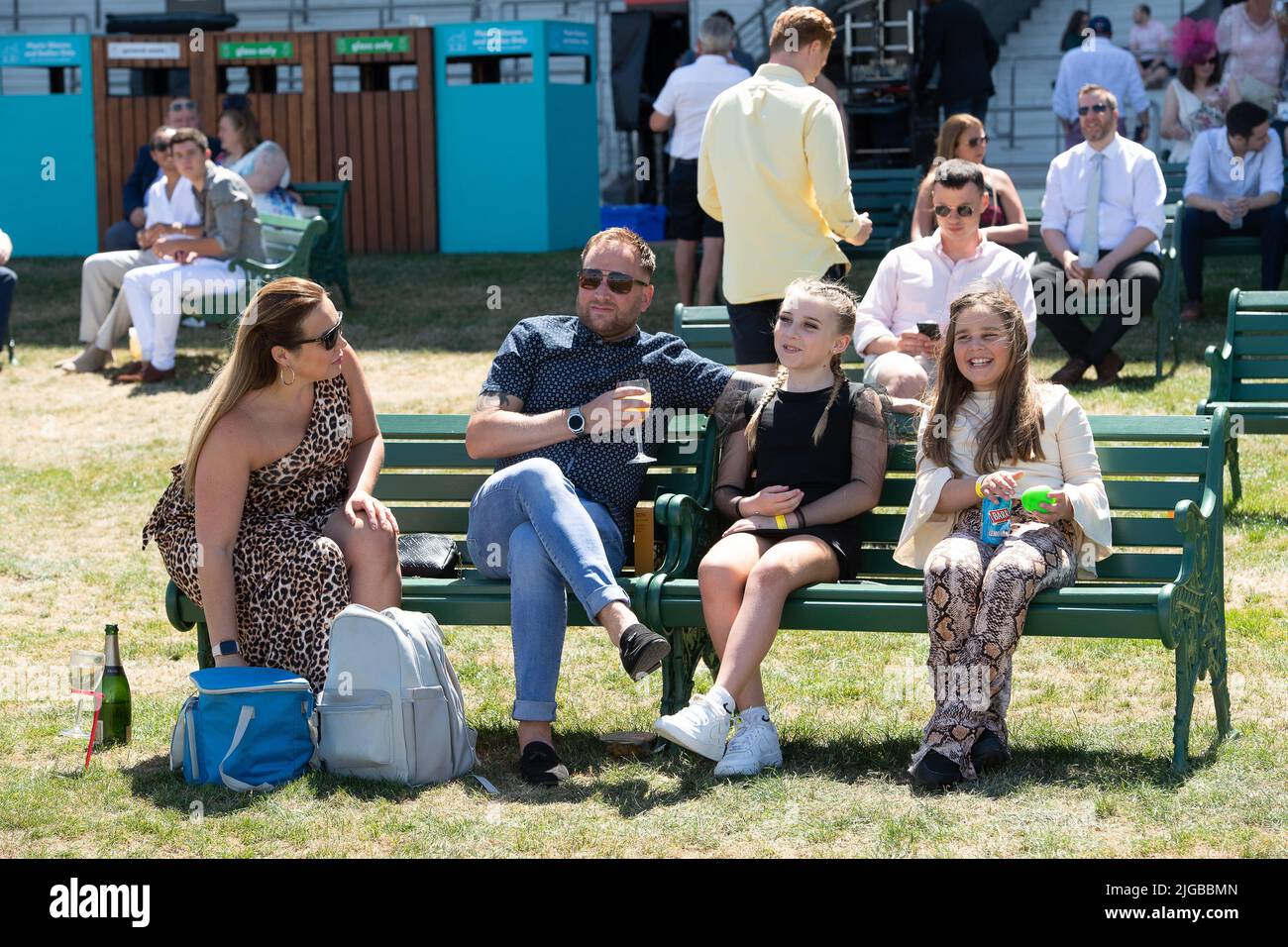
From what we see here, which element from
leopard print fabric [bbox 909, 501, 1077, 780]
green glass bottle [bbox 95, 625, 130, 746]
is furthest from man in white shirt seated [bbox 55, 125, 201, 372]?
leopard print fabric [bbox 909, 501, 1077, 780]

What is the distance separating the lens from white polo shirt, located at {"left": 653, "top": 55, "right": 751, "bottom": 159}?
12.2 metres

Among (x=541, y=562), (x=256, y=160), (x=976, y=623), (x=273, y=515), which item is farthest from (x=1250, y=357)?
(x=256, y=160)

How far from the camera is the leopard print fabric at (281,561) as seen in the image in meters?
5.16

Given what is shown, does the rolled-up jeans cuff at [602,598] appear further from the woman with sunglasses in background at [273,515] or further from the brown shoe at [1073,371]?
the brown shoe at [1073,371]

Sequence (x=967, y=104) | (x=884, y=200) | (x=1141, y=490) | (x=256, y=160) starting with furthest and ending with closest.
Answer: (x=967, y=104) < (x=884, y=200) < (x=256, y=160) < (x=1141, y=490)

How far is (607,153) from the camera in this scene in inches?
828

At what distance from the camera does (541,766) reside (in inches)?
A: 195

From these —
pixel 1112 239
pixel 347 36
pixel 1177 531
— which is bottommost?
pixel 1177 531

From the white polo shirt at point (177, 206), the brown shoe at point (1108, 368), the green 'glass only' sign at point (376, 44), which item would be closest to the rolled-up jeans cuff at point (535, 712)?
the brown shoe at point (1108, 368)

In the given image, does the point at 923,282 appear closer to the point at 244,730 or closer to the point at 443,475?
the point at 443,475

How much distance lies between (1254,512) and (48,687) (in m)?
4.82

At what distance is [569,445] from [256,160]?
8433mm
